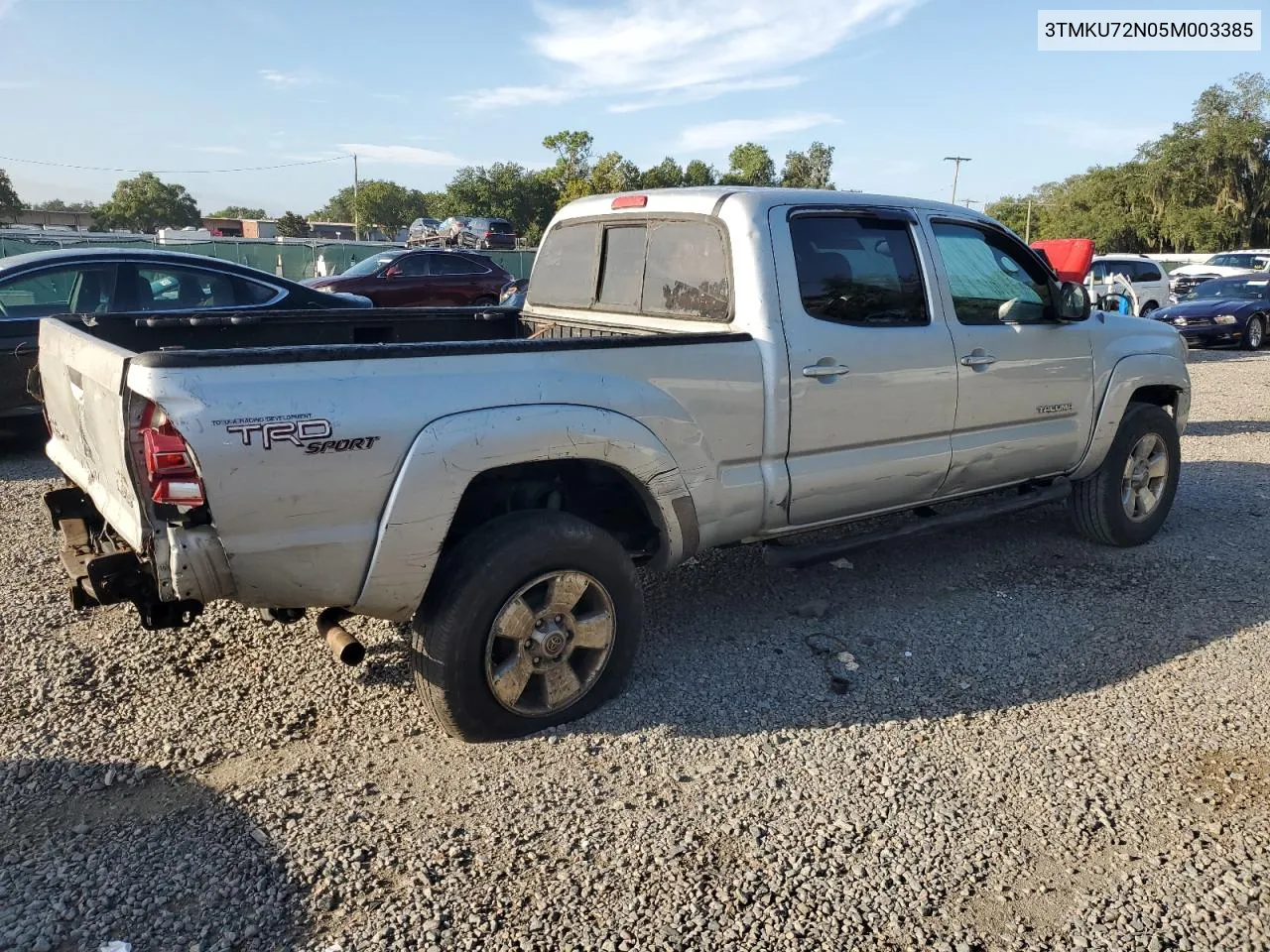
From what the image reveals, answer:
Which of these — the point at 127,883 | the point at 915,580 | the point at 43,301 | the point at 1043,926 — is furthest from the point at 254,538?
the point at 43,301

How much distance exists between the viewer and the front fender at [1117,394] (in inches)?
211

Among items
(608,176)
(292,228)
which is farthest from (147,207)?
(608,176)

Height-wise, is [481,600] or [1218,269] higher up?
Result: [1218,269]

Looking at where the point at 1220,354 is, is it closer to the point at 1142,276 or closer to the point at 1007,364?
the point at 1142,276

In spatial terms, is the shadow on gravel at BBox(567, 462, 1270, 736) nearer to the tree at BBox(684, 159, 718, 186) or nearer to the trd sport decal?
the trd sport decal

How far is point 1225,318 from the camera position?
1806cm

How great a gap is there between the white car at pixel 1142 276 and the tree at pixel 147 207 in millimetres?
102103

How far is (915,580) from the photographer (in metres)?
5.20

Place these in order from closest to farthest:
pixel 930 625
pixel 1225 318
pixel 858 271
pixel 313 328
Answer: pixel 858 271
pixel 930 625
pixel 313 328
pixel 1225 318

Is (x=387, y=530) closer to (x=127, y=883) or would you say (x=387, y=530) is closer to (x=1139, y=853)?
(x=127, y=883)

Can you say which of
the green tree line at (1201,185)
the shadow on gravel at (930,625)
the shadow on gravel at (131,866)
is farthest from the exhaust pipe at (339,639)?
the green tree line at (1201,185)

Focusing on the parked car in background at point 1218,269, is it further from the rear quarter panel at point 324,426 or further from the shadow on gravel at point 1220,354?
the rear quarter panel at point 324,426

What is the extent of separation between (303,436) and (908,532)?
2938 millimetres

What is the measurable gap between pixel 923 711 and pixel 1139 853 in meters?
0.97
